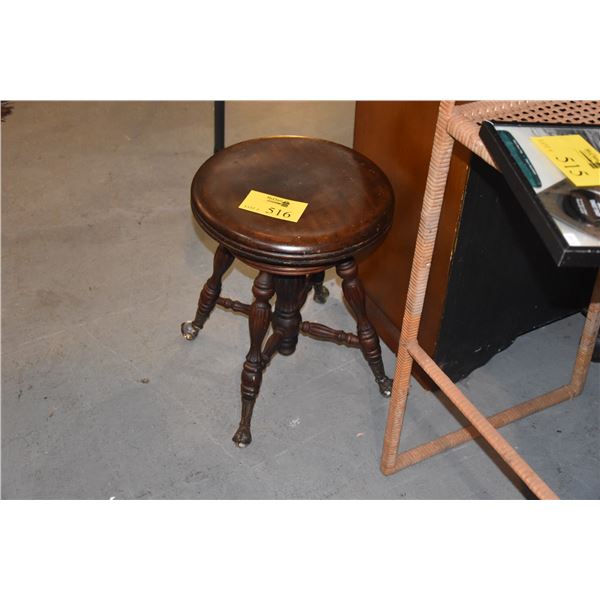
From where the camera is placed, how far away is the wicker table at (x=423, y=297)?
1.48 metres

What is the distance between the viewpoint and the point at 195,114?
11.7 ft

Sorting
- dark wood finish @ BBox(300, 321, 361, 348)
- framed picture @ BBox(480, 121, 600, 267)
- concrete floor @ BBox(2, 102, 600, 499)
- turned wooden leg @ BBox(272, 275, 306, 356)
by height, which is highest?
framed picture @ BBox(480, 121, 600, 267)

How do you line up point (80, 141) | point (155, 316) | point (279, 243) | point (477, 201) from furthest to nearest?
1. point (80, 141)
2. point (155, 316)
3. point (477, 201)
4. point (279, 243)

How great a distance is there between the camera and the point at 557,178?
1277 mm

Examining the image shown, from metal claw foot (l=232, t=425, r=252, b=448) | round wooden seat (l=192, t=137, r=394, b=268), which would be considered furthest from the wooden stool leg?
round wooden seat (l=192, t=137, r=394, b=268)

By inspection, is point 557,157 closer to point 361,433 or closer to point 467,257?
point 467,257

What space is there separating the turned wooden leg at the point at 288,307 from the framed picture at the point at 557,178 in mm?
791

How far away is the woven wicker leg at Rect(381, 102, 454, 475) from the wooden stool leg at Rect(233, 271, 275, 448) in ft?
1.15

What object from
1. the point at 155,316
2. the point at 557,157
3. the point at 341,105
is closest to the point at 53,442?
the point at 155,316

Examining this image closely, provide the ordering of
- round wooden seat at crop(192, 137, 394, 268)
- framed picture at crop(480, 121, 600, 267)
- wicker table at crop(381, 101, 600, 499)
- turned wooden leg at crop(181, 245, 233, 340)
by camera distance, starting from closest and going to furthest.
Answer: framed picture at crop(480, 121, 600, 267)
wicker table at crop(381, 101, 600, 499)
round wooden seat at crop(192, 137, 394, 268)
turned wooden leg at crop(181, 245, 233, 340)

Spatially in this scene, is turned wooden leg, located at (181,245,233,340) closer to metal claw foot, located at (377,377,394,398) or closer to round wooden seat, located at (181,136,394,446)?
round wooden seat, located at (181,136,394,446)

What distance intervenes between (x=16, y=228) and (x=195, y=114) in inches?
42.6

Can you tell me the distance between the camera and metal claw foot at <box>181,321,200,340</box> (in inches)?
93.9

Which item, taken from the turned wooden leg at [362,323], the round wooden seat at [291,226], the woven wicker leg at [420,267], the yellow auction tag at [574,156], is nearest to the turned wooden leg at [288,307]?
the round wooden seat at [291,226]
